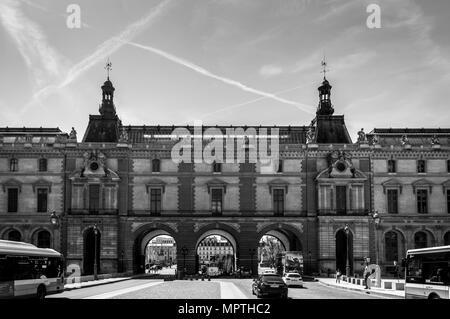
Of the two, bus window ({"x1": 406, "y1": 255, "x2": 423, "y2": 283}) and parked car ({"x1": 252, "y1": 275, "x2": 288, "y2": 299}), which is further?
parked car ({"x1": 252, "y1": 275, "x2": 288, "y2": 299})

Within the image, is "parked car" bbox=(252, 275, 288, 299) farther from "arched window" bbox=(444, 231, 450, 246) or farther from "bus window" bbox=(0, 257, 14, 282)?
"arched window" bbox=(444, 231, 450, 246)

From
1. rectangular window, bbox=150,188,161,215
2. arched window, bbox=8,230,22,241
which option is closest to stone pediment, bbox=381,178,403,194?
rectangular window, bbox=150,188,161,215

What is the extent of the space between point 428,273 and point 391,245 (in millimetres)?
44028

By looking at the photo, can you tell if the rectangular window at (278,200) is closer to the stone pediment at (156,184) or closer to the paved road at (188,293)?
the stone pediment at (156,184)

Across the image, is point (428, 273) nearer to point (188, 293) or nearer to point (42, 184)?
point (188, 293)

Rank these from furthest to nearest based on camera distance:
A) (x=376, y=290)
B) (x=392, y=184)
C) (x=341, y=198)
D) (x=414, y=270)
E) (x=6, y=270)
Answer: (x=392, y=184), (x=341, y=198), (x=376, y=290), (x=414, y=270), (x=6, y=270)

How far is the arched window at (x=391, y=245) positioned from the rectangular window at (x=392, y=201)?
8.28ft

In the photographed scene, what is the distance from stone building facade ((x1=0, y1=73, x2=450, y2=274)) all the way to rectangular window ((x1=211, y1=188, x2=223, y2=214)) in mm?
115

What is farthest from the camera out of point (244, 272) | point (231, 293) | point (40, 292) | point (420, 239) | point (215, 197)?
point (215, 197)

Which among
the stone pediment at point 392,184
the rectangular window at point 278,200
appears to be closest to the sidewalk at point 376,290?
the rectangular window at point 278,200

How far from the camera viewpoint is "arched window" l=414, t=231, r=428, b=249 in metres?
69.2

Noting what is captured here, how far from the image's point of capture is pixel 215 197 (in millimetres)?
70375

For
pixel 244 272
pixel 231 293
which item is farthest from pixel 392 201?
pixel 231 293
